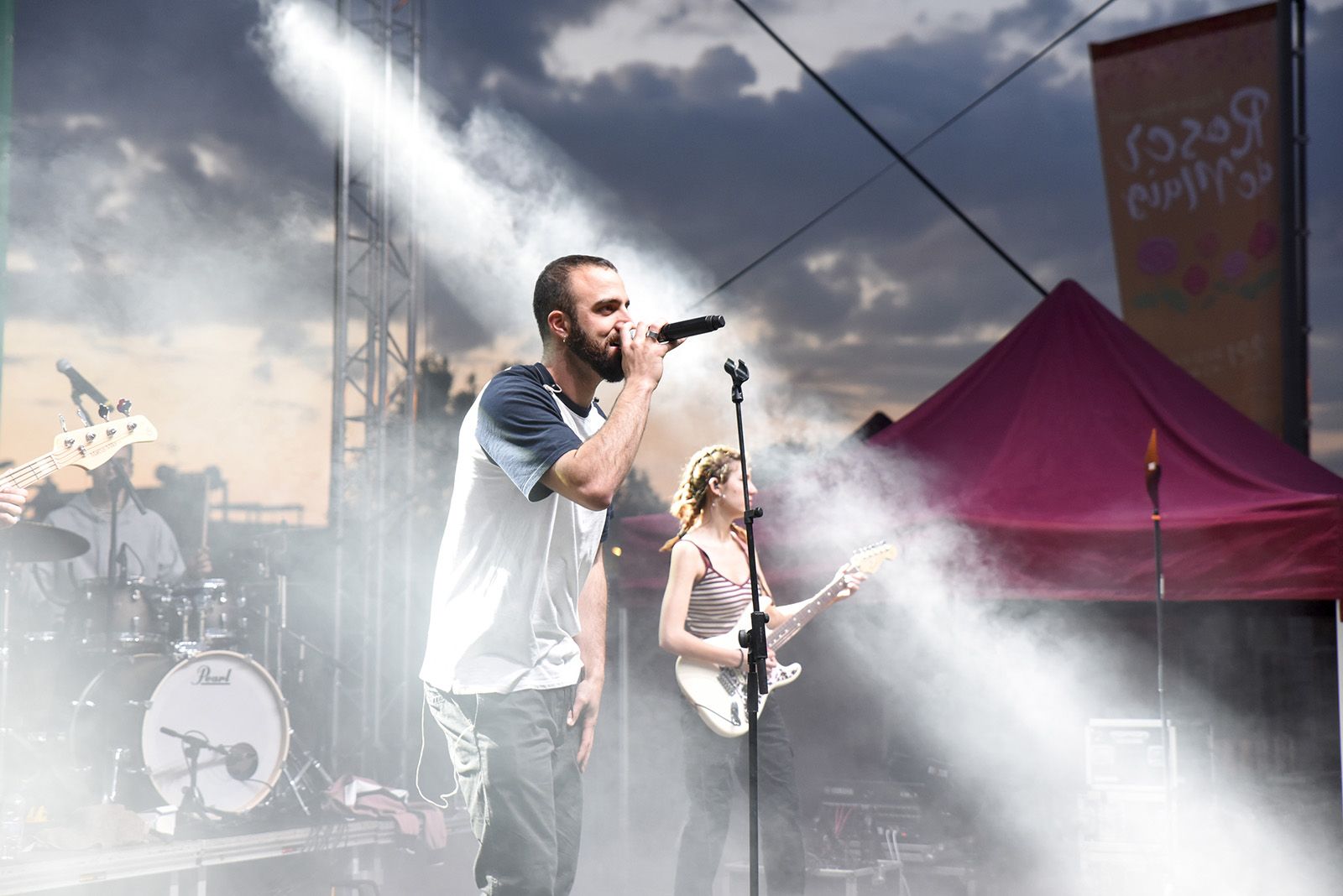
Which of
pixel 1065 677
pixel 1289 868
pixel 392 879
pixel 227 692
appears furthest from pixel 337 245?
pixel 1289 868

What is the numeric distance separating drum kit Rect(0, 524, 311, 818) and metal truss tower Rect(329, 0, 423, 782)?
0.66 metres

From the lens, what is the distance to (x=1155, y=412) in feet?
19.8

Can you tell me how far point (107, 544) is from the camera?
21.7 ft

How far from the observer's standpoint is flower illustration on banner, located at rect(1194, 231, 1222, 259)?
25.6 feet

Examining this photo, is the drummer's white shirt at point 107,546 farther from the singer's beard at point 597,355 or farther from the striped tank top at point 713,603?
the singer's beard at point 597,355

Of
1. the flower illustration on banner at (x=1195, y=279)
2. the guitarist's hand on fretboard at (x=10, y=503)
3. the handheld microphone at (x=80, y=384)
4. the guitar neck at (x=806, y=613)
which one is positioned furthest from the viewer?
the flower illustration on banner at (x=1195, y=279)

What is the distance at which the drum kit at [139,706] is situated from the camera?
586cm

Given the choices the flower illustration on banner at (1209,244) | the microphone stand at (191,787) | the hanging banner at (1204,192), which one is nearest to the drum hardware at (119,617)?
the microphone stand at (191,787)

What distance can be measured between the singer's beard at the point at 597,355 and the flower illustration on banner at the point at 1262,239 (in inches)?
266

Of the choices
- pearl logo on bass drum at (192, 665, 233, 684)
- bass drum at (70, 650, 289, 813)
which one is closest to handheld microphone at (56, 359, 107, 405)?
bass drum at (70, 650, 289, 813)

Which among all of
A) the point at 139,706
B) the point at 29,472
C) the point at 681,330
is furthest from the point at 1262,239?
the point at 139,706

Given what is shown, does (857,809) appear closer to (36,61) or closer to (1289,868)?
(1289,868)

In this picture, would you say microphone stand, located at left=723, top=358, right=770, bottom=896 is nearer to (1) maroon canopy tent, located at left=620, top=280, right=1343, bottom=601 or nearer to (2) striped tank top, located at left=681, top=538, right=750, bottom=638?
(2) striped tank top, located at left=681, top=538, right=750, bottom=638

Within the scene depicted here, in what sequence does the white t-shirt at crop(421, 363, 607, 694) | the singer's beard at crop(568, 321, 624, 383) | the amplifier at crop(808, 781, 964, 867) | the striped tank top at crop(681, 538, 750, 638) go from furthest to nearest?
the amplifier at crop(808, 781, 964, 867), the striped tank top at crop(681, 538, 750, 638), the singer's beard at crop(568, 321, 624, 383), the white t-shirt at crop(421, 363, 607, 694)
